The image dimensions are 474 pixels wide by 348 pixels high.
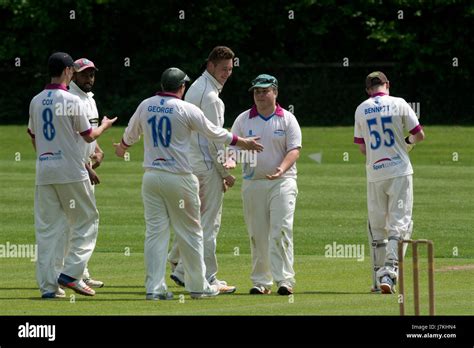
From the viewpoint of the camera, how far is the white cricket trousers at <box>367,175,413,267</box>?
1407 centimetres

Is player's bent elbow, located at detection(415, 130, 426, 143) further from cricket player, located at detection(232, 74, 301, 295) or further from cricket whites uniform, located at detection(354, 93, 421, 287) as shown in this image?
cricket player, located at detection(232, 74, 301, 295)

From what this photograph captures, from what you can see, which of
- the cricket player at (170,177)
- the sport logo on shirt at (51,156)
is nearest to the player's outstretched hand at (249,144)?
the cricket player at (170,177)

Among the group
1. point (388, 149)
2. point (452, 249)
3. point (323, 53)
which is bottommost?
point (452, 249)

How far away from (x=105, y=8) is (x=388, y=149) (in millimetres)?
33258

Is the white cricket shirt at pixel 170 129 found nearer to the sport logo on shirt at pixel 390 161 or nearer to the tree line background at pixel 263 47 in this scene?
the sport logo on shirt at pixel 390 161

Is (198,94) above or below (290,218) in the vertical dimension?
above

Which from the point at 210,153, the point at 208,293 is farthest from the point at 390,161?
the point at 208,293

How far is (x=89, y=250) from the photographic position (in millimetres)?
13680

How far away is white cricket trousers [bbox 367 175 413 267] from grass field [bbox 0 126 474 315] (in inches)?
22.4

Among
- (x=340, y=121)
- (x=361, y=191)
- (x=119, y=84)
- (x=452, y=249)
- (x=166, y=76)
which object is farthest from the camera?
(x=119, y=84)

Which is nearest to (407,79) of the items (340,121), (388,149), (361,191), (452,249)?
(340,121)

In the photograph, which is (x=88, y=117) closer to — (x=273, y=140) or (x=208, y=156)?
(x=208, y=156)

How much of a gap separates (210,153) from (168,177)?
102 centimetres

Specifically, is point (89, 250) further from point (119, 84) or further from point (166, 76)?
point (119, 84)
